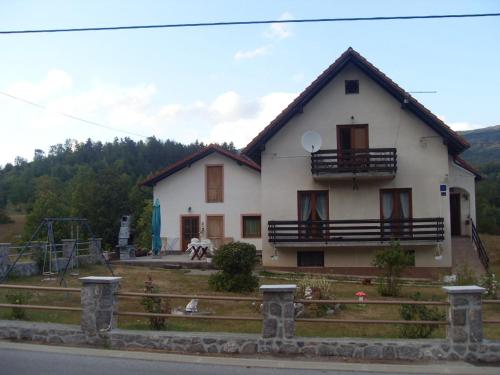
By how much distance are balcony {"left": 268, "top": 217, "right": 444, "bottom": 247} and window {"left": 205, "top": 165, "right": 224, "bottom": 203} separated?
21.9 ft

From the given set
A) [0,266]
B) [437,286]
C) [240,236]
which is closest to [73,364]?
[0,266]

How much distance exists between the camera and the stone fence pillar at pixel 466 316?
334 inches

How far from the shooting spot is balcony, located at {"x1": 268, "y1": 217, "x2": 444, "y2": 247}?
→ 21.2 meters

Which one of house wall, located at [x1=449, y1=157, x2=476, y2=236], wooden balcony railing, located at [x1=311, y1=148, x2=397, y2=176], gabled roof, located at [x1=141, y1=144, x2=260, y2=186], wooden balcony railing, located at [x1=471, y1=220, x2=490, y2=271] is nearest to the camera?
wooden balcony railing, located at [x1=311, y1=148, x2=397, y2=176]

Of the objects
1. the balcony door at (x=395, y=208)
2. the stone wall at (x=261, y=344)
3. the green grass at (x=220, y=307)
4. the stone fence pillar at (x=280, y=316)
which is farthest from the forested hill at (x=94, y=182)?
the stone fence pillar at (x=280, y=316)

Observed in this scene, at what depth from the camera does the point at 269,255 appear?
2239 centimetres

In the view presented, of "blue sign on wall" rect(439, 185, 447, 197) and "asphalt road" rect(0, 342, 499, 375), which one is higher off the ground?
"blue sign on wall" rect(439, 185, 447, 197)

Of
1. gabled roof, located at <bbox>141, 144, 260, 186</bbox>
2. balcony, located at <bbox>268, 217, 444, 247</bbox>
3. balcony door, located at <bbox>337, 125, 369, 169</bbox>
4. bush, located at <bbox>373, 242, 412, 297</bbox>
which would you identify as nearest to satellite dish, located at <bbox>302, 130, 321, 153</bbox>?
balcony door, located at <bbox>337, 125, 369, 169</bbox>

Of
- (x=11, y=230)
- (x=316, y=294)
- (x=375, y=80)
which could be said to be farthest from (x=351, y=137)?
(x=11, y=230)

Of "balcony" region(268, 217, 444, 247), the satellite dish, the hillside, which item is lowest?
"balcony" region(268, 217, 444, 247)

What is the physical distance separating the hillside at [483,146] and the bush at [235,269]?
8833 centimetres

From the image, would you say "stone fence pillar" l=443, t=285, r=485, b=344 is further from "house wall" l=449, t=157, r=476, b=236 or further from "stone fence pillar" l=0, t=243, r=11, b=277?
"house wall" l=449, t=157, r=476, b=236

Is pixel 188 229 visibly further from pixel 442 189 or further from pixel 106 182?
pixel 106 182

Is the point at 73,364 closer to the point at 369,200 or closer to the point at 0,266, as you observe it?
the point at 0,266
